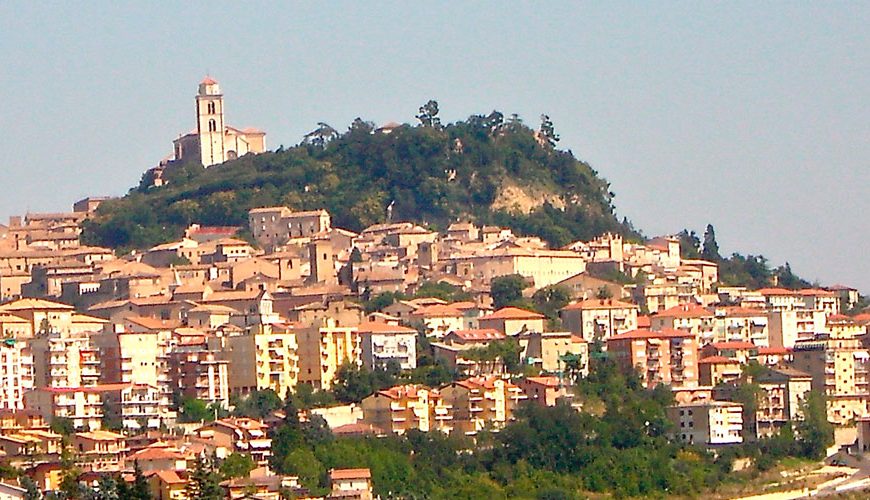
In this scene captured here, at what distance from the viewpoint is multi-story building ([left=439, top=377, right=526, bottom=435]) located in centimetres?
5922

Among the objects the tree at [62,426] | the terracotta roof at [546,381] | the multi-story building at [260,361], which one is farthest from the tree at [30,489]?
the terracotta roof at [546,381]

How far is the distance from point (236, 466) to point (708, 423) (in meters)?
13.2

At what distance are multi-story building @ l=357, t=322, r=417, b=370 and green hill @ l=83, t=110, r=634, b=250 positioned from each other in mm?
16459

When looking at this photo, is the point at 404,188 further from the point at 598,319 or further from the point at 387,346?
the point at 387,346

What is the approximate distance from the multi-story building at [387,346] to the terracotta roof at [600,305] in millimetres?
5903

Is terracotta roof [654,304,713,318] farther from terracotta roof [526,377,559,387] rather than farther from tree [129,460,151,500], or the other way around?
tree [129,460,151,500]

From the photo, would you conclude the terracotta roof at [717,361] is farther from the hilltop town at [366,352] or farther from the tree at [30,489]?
the tree at [30,489]

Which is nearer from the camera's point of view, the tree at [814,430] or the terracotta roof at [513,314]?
the tree at [814,430]

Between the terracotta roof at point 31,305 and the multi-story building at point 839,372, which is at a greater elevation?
the terracotta roof at point 31,305

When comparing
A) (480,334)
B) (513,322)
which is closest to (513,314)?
(513,322)

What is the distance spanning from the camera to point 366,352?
204ft

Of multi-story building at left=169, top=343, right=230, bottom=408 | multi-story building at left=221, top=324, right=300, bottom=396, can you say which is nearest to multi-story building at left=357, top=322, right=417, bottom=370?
multi-story building at left=221, top=324, right=300, bottom=396

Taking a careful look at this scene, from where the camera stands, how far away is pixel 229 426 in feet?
180

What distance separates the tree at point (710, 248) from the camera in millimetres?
81312
